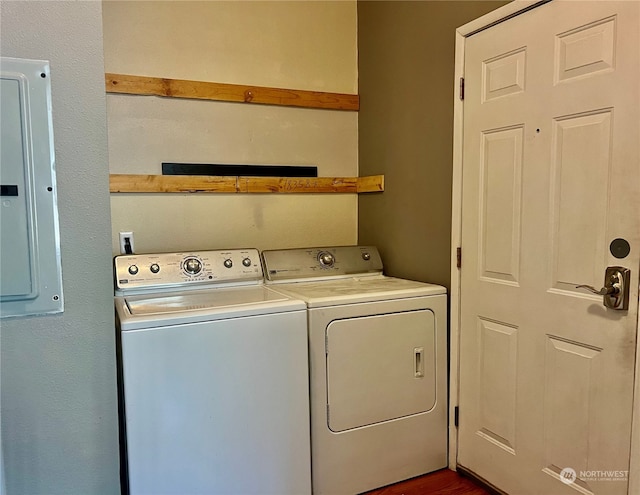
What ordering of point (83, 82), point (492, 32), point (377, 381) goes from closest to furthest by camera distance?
point (83, 82)
point (492, 32)
point (377, 381)

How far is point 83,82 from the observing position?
1.32 metres

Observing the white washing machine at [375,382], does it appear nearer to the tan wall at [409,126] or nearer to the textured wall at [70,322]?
the tan wall at [409,126]

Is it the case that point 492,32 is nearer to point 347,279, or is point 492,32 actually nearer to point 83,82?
point 347,279

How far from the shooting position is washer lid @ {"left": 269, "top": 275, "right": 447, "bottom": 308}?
201 cm

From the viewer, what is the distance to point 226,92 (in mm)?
2586

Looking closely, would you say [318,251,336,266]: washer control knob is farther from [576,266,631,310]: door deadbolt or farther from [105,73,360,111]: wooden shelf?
[576,266,631,310]: door deadbolt

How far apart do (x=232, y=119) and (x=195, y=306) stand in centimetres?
124

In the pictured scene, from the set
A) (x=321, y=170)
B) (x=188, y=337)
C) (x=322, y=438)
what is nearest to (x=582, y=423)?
(x=322, y=438)

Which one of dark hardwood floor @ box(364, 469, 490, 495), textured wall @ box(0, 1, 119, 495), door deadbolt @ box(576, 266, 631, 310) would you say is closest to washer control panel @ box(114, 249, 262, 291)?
textured wall @ box(0, 1, 119, 495)

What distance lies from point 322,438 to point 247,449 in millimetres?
344

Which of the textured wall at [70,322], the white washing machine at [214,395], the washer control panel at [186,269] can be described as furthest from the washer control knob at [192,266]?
the textured wall at [70,322]

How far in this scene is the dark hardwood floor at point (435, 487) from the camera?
2.09m

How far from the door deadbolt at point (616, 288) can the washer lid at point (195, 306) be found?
3.57 ft

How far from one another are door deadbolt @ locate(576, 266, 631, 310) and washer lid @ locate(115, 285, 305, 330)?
109cm
